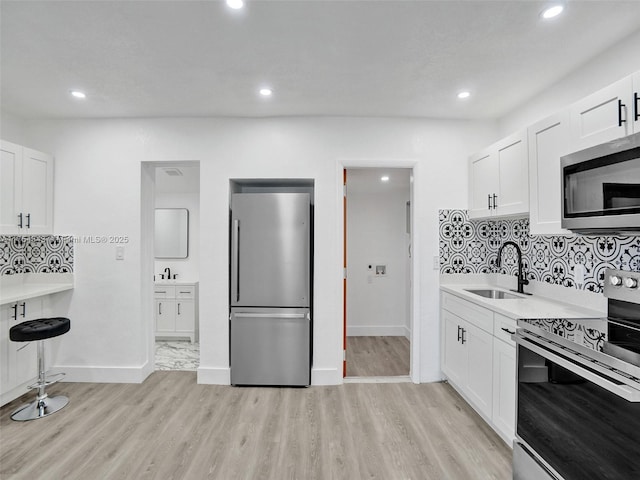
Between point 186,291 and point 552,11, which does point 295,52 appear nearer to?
point 552,11

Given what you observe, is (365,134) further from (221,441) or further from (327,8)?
(221,441)

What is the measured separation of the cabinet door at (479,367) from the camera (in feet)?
7.76

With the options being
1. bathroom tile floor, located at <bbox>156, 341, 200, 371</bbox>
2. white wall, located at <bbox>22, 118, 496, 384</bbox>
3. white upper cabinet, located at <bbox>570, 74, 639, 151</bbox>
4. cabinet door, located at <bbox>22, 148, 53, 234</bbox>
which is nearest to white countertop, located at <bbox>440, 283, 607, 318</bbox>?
white wall, located at <bbox>22, 118, 496, 384</bbox>

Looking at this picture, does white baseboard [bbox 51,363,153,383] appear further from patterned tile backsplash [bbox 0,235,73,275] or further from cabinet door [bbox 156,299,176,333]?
cabinet door [bbox 156,299,176,333]

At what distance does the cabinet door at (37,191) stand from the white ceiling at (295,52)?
0.47m

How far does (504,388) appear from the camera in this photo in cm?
219

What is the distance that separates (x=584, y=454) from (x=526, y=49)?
2.20 meters

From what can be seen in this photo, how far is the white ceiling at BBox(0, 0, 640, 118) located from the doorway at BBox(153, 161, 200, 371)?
1698mm

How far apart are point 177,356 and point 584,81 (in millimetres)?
4642

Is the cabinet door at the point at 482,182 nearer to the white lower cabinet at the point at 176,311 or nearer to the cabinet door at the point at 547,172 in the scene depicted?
the cabinet door at the point at 547,172

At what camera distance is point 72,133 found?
329 cm

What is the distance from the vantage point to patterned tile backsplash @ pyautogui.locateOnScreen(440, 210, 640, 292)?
2125 millimetres

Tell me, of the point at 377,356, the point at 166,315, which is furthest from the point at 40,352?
the point at 377,356

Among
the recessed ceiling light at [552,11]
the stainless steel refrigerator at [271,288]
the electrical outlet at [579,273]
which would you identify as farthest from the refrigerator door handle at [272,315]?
the recessed ceiling light at [552,11]
